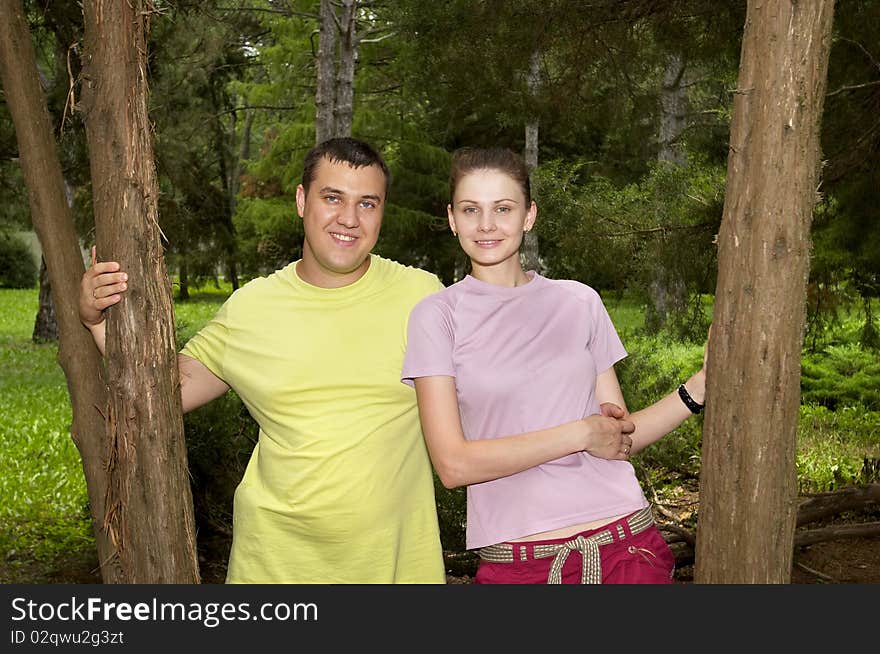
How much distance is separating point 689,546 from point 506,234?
4022 millimetres

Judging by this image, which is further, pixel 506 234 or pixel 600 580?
pixel 506 234

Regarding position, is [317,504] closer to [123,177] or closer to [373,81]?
[123,177]

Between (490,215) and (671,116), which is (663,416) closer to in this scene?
(490,215)

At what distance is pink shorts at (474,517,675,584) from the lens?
8.06ft

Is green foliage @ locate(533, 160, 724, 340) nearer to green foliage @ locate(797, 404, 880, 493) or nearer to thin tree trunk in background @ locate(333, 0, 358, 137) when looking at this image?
green foliage @ locate(797, 404, 880, 493)

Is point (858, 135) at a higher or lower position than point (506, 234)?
higher

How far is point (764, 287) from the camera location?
9.00 ft

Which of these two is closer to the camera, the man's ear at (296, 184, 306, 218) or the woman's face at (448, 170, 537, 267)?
the woman's face at (448, 170, 537, 267)

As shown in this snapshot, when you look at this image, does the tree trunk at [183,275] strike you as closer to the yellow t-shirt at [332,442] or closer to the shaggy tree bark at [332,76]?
the shaggy tree bark at [332,76]

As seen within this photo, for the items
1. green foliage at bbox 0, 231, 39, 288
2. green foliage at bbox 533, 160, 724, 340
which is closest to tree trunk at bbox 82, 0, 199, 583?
green foliage at bbox 533, 160, 724, 340

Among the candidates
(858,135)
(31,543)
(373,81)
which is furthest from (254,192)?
(858,135)

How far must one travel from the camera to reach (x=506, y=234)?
2.61m

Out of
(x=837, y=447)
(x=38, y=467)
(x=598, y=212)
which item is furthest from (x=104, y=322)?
(x=837, y=447)

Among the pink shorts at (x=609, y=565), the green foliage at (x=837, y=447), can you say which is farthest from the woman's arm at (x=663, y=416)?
the green foliage at (x=837, y=447)
